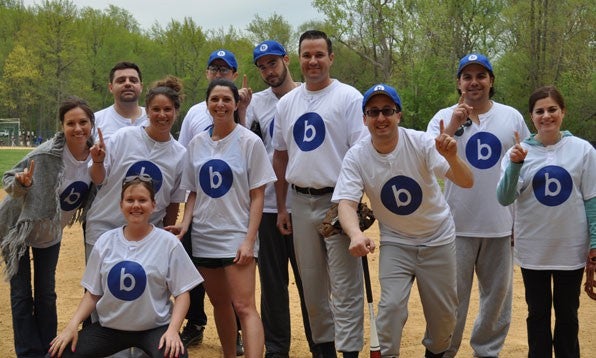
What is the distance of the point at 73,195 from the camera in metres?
4.78

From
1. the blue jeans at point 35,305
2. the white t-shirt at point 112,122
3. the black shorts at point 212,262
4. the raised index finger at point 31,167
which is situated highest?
the white t-shirt at point 112,122

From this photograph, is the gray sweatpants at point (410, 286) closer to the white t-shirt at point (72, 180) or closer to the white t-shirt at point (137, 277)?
the white t-shirt at point (137, 277)

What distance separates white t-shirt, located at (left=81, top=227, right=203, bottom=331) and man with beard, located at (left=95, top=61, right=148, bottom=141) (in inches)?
44.3

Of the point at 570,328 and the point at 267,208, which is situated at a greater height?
the point at 267,208

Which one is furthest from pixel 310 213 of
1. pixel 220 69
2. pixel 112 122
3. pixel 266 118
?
pixel 112 122

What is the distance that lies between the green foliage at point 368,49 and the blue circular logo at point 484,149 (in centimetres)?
2215

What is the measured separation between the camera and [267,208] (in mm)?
5301

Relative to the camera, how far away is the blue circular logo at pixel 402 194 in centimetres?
429

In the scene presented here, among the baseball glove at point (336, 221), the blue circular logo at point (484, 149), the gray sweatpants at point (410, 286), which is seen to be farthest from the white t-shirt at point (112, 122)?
the blue circular logo at point (484, 149)

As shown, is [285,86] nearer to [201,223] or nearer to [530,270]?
[201,223]

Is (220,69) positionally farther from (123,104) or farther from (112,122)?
(112,122)

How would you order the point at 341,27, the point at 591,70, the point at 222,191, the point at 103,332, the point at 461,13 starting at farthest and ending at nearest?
the point at 341,27, the point at 461,13, the point at 591,70, the point at 222,191, the point at 103,332

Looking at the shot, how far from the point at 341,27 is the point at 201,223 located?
1502 inches

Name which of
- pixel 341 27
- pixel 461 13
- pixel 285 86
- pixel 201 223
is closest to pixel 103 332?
pixel 201 223
